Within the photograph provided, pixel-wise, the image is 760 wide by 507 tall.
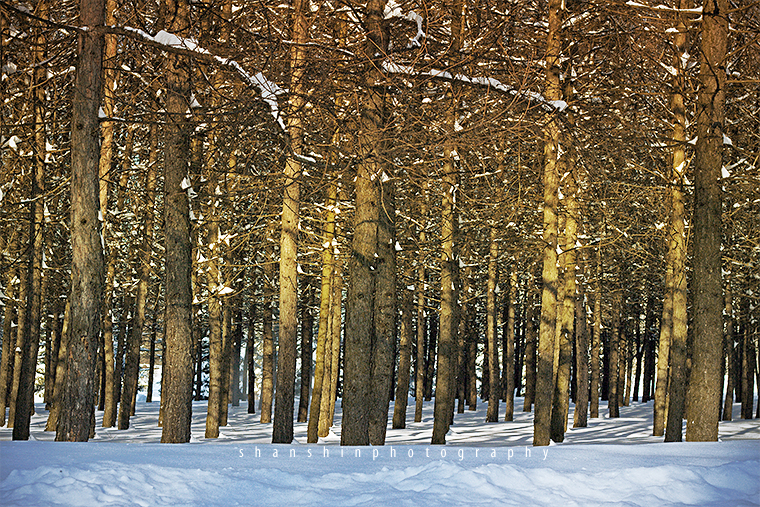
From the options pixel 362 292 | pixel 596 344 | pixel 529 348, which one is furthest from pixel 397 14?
pixel 529 348

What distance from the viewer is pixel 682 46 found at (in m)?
13.8

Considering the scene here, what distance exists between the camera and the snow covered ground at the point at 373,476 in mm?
5172

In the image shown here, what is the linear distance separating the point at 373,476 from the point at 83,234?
532cm

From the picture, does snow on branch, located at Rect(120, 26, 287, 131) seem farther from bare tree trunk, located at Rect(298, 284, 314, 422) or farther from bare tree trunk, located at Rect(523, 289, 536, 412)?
bare tree trunk, located at Rect(523, 289, 536, 412)

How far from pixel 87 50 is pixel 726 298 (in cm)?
1799

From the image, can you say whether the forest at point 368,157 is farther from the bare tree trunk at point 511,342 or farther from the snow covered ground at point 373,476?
the snow covered ground at point 373,476

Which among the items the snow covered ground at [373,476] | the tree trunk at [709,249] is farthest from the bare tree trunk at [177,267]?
the tree trunk at [709,249]

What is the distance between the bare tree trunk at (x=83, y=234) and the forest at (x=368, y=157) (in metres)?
0.03

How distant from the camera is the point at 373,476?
591 cm

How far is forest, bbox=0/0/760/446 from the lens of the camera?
9.10 meters

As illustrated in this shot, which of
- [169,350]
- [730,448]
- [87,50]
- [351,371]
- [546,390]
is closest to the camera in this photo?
[730,448]

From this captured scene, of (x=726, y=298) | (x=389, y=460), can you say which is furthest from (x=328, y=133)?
(x=726, y=298)

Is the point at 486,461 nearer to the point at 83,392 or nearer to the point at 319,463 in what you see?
the point at 319,463

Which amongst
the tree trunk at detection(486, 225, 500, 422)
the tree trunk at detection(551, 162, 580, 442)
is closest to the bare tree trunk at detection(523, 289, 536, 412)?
the tree trunk at detection(486, 225, 500, 422)
